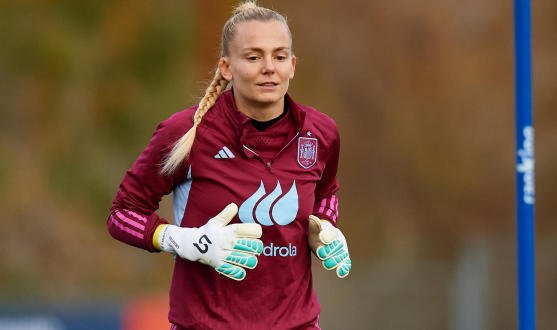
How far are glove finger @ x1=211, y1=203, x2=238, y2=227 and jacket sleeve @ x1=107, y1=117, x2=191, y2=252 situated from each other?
0.24 m

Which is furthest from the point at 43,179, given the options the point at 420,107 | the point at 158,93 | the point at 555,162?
the point at 555,162

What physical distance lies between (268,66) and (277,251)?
0.61m

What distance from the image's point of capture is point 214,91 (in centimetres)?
248

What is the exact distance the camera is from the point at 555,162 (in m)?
6.31

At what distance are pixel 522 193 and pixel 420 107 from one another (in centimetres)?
481

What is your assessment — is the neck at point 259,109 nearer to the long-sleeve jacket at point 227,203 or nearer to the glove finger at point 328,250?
the long-sleeve jacket at point 227,203

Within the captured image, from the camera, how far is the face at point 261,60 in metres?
2.31

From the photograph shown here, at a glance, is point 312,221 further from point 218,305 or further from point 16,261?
point 16,261

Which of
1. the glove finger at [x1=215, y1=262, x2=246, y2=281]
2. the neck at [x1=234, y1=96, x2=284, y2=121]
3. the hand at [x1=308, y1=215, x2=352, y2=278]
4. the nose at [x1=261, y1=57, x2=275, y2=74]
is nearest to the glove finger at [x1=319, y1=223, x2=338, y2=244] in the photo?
the hand at [x1=308, y1=215, x2=352, y2=278]

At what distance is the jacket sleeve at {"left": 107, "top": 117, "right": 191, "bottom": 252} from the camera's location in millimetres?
2287

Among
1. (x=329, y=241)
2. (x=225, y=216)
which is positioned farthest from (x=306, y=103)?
(x=225, y=216)

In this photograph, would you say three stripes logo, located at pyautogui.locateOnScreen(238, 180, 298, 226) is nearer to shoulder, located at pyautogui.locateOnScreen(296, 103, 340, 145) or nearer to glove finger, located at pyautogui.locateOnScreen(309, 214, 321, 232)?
glove finger, located at pyautogui.locateOnScreen(309, 214, 321, 232)

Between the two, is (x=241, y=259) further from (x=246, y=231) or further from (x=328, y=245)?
(x=328, y=245)

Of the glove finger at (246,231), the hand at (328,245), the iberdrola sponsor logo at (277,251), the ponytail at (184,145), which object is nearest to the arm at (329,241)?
the hand at (328,245)
